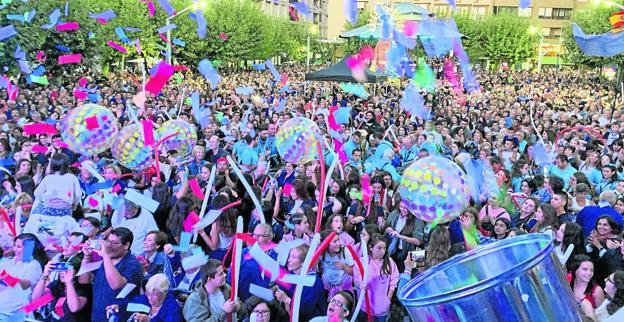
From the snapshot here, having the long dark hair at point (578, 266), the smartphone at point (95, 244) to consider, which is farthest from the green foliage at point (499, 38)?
the smartphone at point (95, 244)

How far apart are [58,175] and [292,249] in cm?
306

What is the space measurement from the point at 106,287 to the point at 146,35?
29.5 metres

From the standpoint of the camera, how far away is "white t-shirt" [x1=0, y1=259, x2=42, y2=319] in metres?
4.14

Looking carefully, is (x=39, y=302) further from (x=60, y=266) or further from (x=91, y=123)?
(x=91, y=123)

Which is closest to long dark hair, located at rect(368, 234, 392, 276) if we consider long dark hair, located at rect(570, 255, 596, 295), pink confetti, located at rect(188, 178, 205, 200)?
long dark hair, located at rect(570, 255, 596, 295)

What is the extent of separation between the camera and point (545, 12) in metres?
74.5

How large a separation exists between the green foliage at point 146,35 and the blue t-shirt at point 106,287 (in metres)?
14.7

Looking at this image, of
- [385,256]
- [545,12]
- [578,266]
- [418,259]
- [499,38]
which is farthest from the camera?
[545,12]

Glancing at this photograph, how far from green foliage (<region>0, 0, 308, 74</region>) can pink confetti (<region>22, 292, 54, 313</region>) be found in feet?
47.6

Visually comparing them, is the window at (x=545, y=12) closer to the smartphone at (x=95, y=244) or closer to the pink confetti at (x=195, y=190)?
the pink confetti at (x=195, y=190)

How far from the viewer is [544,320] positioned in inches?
45.6

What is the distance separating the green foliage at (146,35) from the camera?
18.7m

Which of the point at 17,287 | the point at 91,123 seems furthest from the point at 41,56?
the point at 17,287

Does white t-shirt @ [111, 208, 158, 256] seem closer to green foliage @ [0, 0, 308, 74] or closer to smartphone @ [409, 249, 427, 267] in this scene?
smartphone @ [409, 249, 427, 267]
